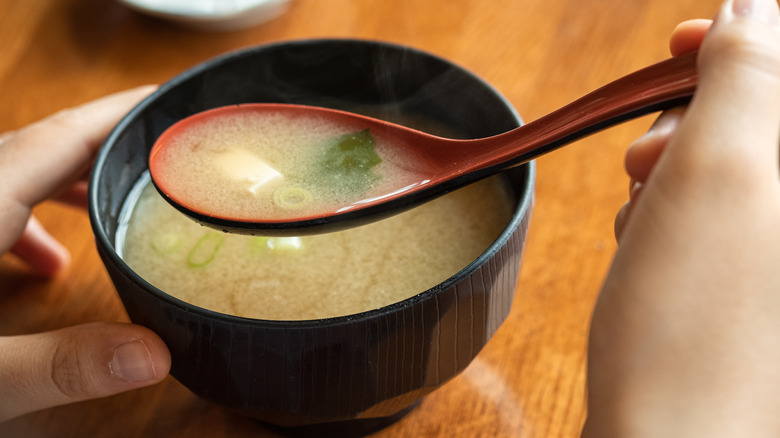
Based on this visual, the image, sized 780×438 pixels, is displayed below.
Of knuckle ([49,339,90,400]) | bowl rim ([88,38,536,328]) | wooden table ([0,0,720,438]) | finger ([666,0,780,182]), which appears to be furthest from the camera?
wooden table ([0,0,720,438])

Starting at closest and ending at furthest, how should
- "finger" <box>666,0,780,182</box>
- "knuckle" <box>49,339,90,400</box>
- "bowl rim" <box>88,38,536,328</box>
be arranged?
"finger" <box>666,0,780,182</box> < "bowl rim" <box>88,38,536,328</box> < "knuckle" <box>49,339,90,400</box>

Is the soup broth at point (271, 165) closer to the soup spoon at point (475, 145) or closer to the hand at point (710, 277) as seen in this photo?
the soup spoon at point (475, 145)

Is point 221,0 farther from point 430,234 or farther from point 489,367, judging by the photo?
point 489,367

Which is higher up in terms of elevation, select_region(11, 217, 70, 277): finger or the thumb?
the thumb

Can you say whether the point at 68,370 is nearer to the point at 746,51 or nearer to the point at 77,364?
the point at 77,364

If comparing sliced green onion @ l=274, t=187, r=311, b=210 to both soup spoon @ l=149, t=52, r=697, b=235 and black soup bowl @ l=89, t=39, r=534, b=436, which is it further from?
black soup bowl @ l=89, t=39, r=534, b=436

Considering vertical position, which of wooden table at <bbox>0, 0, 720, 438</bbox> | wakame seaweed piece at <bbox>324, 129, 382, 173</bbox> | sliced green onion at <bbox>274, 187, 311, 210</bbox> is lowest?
wooden table at <bbox>0, 0, 720, 438</bbox>

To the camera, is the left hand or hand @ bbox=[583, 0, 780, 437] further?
the left hand

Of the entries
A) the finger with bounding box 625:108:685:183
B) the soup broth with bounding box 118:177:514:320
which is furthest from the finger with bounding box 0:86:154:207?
the finger with bounding box 625:108:685:183
